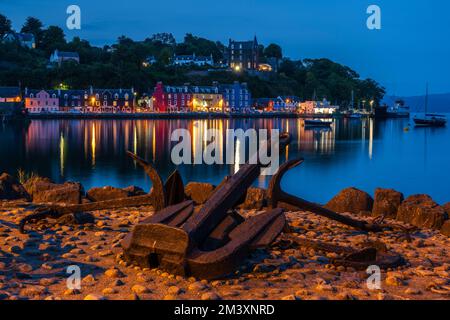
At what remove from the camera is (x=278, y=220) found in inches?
268

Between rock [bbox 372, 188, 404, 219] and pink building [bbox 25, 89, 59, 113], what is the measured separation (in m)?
121

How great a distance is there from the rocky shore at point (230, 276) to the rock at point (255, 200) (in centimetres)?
134

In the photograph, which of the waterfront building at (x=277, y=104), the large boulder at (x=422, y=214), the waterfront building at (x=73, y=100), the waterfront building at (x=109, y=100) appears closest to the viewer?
the large boulder at (x=422, y=214)

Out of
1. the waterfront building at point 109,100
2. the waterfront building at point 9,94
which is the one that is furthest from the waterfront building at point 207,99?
the waterfront building at point 9,94

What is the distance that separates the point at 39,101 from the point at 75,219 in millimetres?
122584

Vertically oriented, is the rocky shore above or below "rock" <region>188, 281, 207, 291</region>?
below

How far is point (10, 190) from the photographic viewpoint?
12.8 metres

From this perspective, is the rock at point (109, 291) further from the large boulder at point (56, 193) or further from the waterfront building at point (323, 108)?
the waterfront building at point (323, 108)

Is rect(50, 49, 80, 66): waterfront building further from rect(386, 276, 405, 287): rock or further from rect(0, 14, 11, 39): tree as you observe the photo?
rect(386, 276, 405, 287): rock

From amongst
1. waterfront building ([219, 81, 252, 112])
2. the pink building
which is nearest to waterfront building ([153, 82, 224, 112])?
waterfront building ([219, 81, 252, 112])

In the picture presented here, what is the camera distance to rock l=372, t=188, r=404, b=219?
1195 cm

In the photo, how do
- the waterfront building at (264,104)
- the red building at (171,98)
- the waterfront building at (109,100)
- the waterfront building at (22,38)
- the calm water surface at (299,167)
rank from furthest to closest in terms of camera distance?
the waterfront building at (264,104)
the waterfront building at (22,38)
the red building at (171,98)
the waterfront building at (109,100)
the calm water surface at (299,167)

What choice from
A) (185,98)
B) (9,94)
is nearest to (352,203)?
(9,94)

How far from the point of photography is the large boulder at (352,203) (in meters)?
12.8
